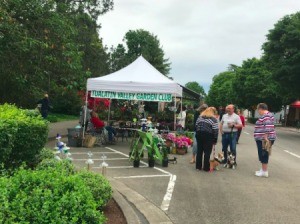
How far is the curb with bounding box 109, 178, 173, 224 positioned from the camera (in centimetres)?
633

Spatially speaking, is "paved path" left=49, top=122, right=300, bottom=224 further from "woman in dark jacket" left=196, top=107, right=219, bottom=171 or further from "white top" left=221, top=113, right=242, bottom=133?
"white top" left=221, top=113, right=242, bottom=133

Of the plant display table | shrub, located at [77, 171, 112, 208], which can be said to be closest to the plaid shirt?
the plant display table

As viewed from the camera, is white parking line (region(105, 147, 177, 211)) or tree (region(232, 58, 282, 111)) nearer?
white parking line (region(105, 147, 177, 211))

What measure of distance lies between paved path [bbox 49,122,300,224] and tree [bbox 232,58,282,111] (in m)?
50.3

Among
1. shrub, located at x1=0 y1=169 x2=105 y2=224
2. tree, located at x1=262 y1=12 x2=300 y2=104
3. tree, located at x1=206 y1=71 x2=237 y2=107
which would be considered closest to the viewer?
shrub, located at x1=0 y1=169 x2=105 y2=224

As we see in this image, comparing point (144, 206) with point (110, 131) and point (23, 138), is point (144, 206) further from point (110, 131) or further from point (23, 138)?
point (110, 131)

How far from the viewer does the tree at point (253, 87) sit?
62.2m

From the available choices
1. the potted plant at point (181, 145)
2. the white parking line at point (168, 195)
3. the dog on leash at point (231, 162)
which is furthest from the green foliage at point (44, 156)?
the potted plant at point (181, 145)

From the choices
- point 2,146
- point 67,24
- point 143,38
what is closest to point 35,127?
point 2,146

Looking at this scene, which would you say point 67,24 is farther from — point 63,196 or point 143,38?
point 143,38

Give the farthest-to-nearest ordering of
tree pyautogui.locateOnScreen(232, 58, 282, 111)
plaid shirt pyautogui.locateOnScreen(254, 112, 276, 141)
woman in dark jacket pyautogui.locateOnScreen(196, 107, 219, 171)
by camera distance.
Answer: tree pyautogui.locateOnScreen(232, 58, 282, 111)
woman in dark jacket pyautogui.locateOnScreen(196, 107, 219, 171)
plaid shirt pyautogui.locateOnScreen(254, 112, 276, 141)

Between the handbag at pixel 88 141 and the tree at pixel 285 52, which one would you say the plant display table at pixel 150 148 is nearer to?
the handbag at pixel 88 141

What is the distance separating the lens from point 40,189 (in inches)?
165

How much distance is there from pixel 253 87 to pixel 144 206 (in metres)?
61.1
